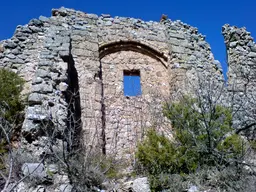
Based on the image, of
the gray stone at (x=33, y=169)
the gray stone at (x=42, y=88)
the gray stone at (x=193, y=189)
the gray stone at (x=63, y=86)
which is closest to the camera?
the gray stone at (x=33, y=169)

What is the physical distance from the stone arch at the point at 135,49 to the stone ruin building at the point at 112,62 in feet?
0.09

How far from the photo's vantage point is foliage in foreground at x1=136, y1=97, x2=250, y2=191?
478 cm

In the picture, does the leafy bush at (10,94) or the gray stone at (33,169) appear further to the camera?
the leafy bush at (10,94)

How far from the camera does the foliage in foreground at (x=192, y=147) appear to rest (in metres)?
4.78

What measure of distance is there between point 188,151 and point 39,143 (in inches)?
88.4

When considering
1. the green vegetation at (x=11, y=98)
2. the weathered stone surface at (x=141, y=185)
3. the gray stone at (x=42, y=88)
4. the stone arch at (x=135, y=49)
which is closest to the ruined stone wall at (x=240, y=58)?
the stone arch at (x=135, y=49)

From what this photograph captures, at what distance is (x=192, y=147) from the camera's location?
4.99m

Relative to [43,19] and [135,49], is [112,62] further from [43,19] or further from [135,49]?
[43,19]

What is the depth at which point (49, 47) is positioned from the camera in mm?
6566

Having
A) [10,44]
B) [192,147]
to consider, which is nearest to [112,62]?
[10,44]

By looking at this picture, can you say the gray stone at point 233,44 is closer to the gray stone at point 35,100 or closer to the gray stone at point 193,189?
the gray stone at point 193,189

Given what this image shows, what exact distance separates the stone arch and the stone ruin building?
26 mm

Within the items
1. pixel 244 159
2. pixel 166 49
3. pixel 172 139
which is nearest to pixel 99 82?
pixel 166 49

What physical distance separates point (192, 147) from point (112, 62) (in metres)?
3.82
